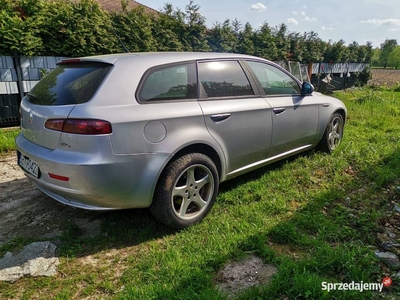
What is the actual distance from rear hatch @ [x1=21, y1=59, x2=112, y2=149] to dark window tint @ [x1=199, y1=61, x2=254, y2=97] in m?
0.95

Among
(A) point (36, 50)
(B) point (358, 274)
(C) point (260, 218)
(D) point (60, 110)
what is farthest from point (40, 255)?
(A) point (36, 50)

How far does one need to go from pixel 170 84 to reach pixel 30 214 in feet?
6.55

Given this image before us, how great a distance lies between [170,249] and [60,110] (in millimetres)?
1428

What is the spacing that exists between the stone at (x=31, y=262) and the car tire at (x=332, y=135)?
150 inches

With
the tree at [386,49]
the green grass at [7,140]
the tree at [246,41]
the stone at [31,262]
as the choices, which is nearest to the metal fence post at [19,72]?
the green grass at [7,140]

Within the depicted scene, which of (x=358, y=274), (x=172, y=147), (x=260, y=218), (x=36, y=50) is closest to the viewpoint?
(x=358, y=274)

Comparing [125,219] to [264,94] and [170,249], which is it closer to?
[170,249]

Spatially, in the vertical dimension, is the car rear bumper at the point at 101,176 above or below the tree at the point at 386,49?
below

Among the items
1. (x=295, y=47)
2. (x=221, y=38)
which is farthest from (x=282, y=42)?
(x=221, y=38)

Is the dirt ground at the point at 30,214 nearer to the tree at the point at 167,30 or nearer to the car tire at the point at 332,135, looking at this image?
the car tire at the point at 332,135

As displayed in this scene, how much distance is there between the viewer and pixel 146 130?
2.33 meters

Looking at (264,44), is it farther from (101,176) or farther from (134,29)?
(101,176)

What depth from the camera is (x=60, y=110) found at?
228 centimetres

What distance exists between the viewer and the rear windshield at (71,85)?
232cm
